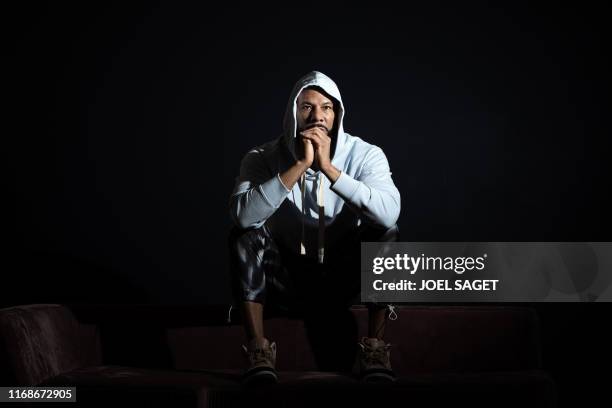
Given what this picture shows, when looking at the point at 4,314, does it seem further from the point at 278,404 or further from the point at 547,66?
the point at 547,66

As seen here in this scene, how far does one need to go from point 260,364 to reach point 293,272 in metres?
0.38

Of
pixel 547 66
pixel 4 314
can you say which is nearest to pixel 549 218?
pixel 547 66

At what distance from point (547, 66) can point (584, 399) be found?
1.30 m

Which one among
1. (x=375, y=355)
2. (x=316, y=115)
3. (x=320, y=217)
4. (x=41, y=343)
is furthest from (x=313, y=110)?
(x=41, y=343)

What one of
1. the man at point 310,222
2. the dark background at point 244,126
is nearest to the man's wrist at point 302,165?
the man at point 310,222

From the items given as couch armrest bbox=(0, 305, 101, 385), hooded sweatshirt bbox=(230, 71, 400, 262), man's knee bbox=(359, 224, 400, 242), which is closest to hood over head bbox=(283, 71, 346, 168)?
hooded sweatshirt bbox=(230, 71, 400, 262)

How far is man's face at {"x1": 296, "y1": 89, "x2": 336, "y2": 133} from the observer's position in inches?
81.4

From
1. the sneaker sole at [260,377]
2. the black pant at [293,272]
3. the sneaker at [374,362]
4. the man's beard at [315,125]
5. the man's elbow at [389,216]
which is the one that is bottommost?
the sneaker sole at [260,377]

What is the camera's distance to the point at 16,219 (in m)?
2.69

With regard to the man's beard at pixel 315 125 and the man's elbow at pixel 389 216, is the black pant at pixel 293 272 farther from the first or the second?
the man's beard at pixel 315 125

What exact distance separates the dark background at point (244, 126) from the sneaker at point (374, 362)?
0.86 m

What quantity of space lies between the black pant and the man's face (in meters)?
0.36

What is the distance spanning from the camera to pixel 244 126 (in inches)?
106

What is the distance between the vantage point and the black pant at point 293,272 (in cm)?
187
